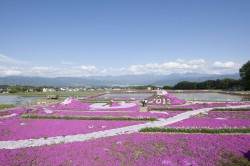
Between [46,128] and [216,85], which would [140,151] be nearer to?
[46,128]

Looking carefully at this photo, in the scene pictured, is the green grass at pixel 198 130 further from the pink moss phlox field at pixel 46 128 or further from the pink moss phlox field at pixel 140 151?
the pink moss phlox field at pixel 46 128

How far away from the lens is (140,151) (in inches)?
722

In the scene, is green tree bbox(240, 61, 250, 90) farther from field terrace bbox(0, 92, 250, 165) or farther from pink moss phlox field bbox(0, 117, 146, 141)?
pink moss phlox field bbox(0, 117, 146, 141)

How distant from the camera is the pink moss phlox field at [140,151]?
16.3m

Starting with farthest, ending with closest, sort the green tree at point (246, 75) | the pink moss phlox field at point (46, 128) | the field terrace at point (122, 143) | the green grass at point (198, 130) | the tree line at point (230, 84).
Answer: the tree line at point (230, 84), the green tree at point (246, 75), the pink moss phlox field at point (46, 128), the green grass at point (198, 130), the field terrace at point (122, 143)

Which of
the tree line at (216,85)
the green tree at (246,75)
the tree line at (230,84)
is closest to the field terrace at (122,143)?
the green tree at (246,75)

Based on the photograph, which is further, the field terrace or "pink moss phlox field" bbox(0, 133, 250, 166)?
the field terrace

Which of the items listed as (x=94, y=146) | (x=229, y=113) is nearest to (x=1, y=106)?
(x=94, y=146)

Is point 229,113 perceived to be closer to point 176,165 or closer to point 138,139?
point 138,139

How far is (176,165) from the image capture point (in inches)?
609

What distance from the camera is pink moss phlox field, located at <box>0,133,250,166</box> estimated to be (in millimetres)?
16328

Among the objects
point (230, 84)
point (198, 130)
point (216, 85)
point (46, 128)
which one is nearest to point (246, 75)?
point (230, 84)

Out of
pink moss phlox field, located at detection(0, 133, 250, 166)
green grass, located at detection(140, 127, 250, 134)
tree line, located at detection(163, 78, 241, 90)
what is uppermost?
tree line, located at detection(163, 78, 241, 90)

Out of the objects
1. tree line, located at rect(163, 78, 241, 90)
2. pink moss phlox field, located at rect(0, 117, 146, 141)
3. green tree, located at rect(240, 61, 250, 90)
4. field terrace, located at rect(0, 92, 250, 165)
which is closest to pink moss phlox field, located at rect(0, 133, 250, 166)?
field terrace, located at rect(0, 92, 250, 165)
